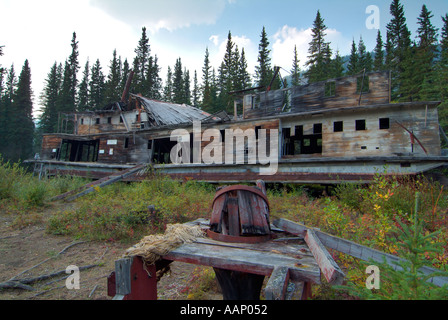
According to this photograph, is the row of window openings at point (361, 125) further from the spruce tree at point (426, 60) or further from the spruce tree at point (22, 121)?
the spruce tree at point (22, 121)

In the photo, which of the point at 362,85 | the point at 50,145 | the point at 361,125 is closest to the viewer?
the point at 362,85

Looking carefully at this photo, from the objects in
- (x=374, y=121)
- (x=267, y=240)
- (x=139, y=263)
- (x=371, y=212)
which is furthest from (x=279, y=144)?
(x=139, y=263)

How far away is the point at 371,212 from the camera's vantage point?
683 cm

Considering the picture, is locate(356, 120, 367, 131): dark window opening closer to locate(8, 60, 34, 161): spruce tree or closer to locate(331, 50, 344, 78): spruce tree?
locate(331, 50, 344, 78): spruce tree

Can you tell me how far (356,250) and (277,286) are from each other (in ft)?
4.80

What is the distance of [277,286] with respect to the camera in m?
1.79

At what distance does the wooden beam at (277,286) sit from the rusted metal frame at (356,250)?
3.72 feet

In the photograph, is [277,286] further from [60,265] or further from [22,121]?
[22,121]

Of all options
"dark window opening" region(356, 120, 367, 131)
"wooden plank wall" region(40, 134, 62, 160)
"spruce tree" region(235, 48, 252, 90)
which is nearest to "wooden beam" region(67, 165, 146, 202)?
"dark window opening" region(356, 120, 367, 131)

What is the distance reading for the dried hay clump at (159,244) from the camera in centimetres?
253

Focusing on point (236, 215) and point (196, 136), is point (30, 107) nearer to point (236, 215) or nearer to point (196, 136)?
point (196, 136)

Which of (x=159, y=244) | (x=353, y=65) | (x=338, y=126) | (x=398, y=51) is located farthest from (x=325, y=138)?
(x=353, y=65)

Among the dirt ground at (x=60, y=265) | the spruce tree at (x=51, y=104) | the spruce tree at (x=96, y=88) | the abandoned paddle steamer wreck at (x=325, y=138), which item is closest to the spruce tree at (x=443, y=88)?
the abandoned paddle steamer wreck at (x=325, y=138)

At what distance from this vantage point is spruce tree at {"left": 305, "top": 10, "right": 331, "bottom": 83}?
130 feet
